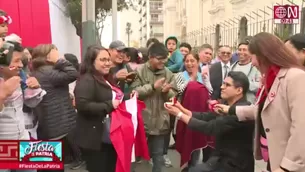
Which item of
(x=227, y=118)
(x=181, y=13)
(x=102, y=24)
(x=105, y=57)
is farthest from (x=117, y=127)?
(x=181, y=13)

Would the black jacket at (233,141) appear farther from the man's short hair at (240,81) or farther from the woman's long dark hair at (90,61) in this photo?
the woman's long dark hair at (90,61)

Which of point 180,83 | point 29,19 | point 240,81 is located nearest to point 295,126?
point 240,81

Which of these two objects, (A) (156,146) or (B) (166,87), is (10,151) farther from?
(A) (156,146)

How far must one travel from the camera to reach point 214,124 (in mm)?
4164

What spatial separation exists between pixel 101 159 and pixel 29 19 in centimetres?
706

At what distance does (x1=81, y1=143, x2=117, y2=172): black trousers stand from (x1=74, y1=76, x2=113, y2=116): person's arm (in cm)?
40

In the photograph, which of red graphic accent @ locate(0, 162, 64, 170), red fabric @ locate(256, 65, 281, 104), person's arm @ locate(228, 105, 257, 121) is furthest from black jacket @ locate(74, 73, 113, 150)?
red fabric @ locate(256, 65, 281, 104)

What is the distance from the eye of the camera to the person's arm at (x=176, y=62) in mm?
7756

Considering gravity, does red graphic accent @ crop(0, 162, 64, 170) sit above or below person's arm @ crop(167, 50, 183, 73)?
below

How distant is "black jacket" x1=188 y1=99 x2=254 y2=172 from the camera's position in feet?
13.5

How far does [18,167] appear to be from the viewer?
290 cm

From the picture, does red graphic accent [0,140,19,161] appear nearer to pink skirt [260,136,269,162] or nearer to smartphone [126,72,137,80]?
pink skirt [260,136,269,162]

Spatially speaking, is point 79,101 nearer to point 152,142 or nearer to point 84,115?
point 84,115

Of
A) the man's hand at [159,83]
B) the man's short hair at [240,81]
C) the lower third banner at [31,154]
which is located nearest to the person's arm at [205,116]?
the man's short hair at [240,81]
